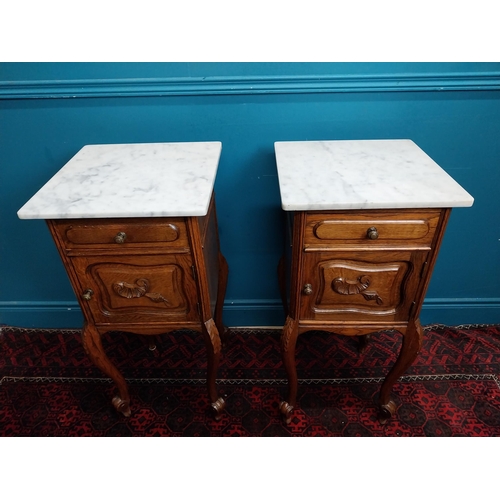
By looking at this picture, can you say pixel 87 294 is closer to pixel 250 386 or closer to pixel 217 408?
pixel 217 408

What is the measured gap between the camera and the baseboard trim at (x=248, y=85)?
3.80 feet

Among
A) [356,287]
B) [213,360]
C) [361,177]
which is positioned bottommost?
[213,360]

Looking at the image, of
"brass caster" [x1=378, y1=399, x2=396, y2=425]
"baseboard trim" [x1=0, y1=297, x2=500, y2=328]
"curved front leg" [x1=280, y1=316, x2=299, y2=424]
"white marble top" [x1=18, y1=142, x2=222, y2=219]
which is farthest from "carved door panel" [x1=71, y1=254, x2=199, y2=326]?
"brass caster" [x1=378, y1=399, x2=396, y2=425]

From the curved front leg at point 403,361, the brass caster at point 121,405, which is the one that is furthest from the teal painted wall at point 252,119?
the brass caster at point 121,405

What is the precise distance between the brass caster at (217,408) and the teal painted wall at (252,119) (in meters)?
0.58

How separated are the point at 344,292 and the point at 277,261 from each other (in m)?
0.54

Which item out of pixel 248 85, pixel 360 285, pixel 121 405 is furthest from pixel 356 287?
pixel 121 405

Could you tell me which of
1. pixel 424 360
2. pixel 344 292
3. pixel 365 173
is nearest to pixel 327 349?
pixel 424 360

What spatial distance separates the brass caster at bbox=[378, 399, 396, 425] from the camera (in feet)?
4.11

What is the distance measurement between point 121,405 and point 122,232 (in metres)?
0.74

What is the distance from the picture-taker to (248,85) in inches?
46.2

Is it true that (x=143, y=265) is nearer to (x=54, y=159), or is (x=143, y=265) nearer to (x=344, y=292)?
(x=344, y=292)

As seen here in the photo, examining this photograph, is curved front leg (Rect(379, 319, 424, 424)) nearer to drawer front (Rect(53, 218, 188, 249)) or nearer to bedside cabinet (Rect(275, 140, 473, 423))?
bedside cabinet (Rect(275, 140, 473, 423))

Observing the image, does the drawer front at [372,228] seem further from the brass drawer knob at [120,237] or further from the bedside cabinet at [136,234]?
the brass drawer knob at [120,237]
